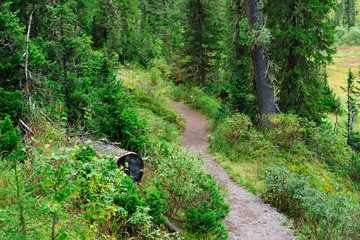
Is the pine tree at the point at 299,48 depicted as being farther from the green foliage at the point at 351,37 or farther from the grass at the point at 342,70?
the green foliage at the point at 351,37

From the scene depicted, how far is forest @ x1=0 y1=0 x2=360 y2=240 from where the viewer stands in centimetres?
321

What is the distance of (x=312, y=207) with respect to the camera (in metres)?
5.34

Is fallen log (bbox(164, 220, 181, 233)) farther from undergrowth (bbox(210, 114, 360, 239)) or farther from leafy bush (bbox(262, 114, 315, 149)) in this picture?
leafy bush (bbox(262, 114, 315, 149))

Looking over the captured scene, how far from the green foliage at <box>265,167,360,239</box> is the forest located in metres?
0.03

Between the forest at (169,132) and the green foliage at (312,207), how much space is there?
0.03m

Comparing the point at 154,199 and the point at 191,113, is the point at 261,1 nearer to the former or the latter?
the point at 191,113

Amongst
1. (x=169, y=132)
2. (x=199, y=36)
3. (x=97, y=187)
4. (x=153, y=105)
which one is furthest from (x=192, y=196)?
(x=199, y=36)

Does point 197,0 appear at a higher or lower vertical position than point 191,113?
higher

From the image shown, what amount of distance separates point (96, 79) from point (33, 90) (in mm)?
1567

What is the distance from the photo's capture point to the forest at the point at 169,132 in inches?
126

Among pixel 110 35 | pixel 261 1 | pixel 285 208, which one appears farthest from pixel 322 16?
pixel 110 35

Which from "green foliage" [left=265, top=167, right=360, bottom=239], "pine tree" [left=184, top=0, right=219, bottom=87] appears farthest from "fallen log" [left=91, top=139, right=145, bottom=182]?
"pine tree" [left=184, top=0, right=219, bottom=87]

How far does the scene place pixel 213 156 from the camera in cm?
1010

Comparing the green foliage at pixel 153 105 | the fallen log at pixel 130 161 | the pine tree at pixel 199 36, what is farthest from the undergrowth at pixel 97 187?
the pine tree at pixel 199 36
